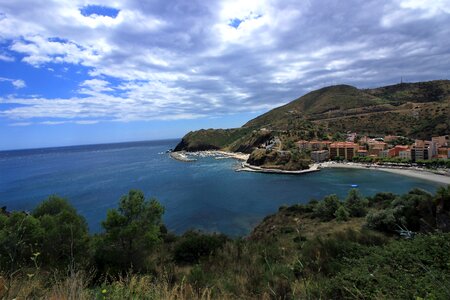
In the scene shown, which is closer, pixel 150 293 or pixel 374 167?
pixel 150 293

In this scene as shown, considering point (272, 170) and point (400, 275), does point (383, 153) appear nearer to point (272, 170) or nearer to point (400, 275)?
point (272, 170)

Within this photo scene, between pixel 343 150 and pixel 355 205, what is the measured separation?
1994 inches

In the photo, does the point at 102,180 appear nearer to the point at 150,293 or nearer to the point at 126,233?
the point at 126,233

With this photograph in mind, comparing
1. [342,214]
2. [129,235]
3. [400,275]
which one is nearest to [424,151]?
[342,214]

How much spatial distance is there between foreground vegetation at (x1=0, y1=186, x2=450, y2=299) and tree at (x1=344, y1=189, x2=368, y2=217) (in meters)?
0.49

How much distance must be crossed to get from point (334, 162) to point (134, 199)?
62501 millimetres

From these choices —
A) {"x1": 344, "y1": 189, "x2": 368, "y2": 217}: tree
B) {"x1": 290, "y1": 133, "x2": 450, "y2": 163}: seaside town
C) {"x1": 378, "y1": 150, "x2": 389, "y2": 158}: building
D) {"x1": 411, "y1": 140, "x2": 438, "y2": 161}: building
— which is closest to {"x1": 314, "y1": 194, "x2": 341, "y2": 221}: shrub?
{"x1": 344, "y1": 189, "x2": 368, "y2": 217}: tree

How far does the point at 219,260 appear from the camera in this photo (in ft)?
31.3

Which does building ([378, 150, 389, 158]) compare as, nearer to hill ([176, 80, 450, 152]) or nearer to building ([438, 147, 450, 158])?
building ([438, 147, 450, 158])

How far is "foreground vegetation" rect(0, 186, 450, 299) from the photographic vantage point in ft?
10.7

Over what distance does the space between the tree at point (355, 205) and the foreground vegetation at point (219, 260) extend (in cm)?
49

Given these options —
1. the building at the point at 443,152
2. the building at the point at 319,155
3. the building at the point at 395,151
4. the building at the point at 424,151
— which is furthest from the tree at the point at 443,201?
the building at the point at 319,155

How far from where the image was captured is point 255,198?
38.4 metres

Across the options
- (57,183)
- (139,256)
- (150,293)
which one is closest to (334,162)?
(57,183)
